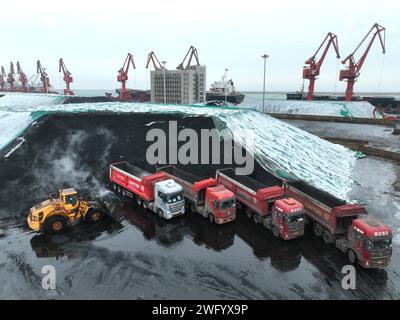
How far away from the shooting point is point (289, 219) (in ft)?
58.8

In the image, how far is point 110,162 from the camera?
2986 cm

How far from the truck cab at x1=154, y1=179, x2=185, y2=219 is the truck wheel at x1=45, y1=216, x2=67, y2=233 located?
636cm

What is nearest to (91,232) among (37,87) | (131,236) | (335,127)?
(131,236)

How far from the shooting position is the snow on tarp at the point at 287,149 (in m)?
26.9

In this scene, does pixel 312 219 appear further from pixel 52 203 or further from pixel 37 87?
pixel 37 87

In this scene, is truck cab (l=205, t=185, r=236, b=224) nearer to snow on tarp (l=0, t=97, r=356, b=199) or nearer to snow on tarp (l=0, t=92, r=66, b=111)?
snow on tarp (l=0, t=97, r=356, b=199)

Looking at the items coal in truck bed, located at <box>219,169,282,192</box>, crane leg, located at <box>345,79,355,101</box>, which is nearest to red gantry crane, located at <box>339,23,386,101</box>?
crane leg, located at <box>345,79,355,101</box>

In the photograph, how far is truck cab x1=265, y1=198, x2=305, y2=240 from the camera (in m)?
17.9

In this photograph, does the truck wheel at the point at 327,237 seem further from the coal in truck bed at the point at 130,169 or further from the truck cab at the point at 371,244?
the coal in truck bed at the point at 130,169

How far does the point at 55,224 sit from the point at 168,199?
24.7ft

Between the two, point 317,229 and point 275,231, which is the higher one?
point 317,229

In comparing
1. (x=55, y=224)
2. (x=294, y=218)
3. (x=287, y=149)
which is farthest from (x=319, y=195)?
(x=55, y=224)

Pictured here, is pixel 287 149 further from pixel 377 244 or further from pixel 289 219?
pixel 377 244

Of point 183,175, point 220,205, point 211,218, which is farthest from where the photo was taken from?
point 183,175
